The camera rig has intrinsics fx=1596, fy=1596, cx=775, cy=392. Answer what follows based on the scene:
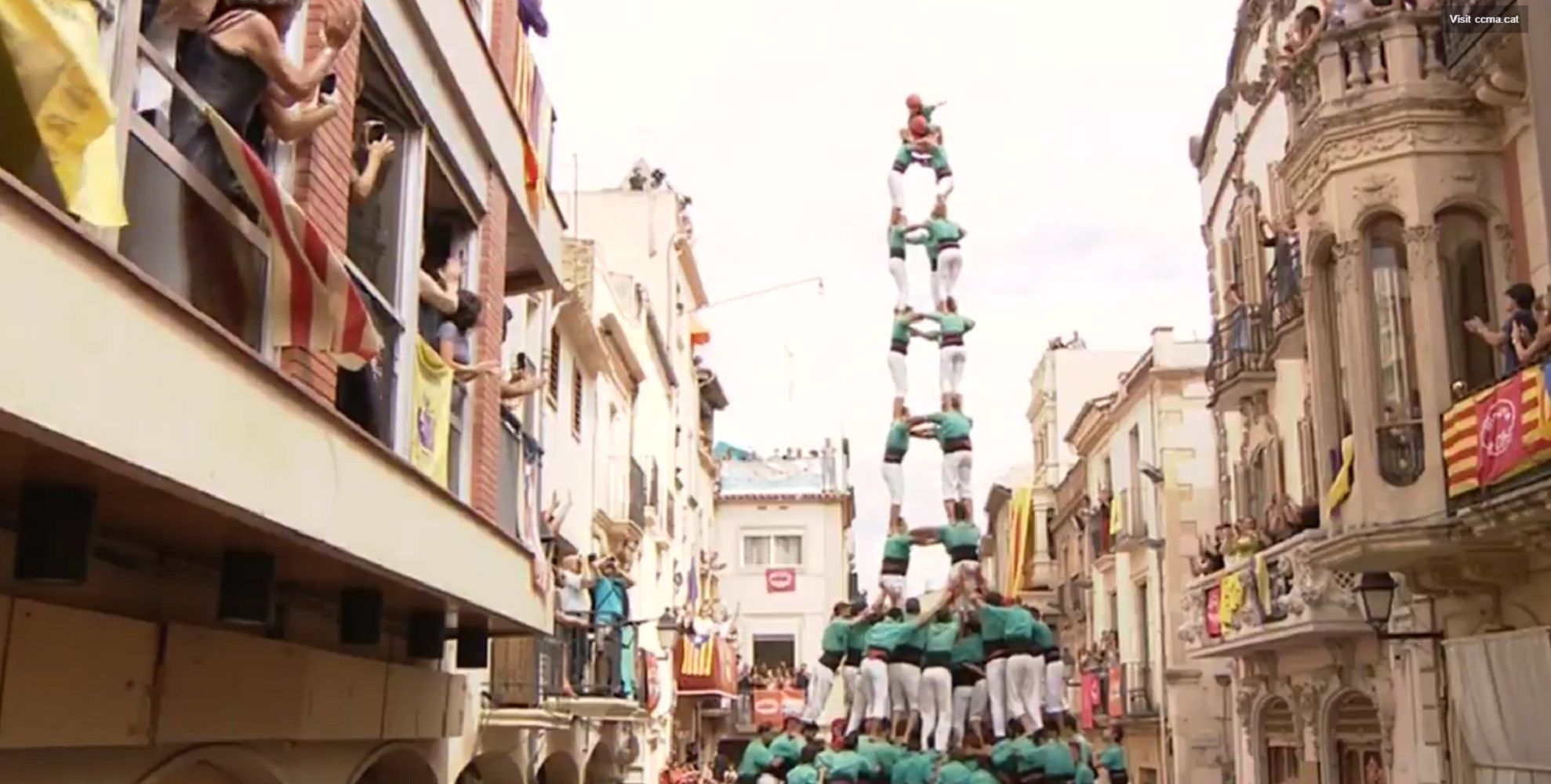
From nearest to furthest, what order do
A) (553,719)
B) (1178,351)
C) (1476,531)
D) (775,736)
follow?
(1476,531) → (775,736) → (553,719) → (1178,351)

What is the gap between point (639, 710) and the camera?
23.2 meters

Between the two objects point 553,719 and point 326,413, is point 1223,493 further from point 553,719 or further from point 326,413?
point 326,413

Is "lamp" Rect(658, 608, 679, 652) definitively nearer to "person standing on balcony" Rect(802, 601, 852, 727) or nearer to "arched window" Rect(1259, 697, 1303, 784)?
"person standing on balcony" Rect(802, 601, 852, 727)

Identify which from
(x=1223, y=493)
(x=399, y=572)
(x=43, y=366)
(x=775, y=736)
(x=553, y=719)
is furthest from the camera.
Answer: (x=1223, y=493)

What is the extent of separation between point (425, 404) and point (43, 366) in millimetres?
5066

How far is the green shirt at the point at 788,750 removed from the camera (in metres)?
14.8

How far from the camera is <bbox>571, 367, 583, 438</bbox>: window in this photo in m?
23.3

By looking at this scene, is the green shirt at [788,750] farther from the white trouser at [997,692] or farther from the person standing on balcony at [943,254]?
the person standing on balcony at [943,254]

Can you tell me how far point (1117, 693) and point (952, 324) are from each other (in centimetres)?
2031

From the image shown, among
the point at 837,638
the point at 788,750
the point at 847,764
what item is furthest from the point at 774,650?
the point at 847,764

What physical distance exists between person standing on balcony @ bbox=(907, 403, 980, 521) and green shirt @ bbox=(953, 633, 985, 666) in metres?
1.02

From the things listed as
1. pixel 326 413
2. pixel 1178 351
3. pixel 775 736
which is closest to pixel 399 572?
pixel 326 413

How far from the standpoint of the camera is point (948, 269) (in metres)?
16.2

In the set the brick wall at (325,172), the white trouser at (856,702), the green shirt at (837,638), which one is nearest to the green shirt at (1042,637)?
the white trouser at (856,702)
